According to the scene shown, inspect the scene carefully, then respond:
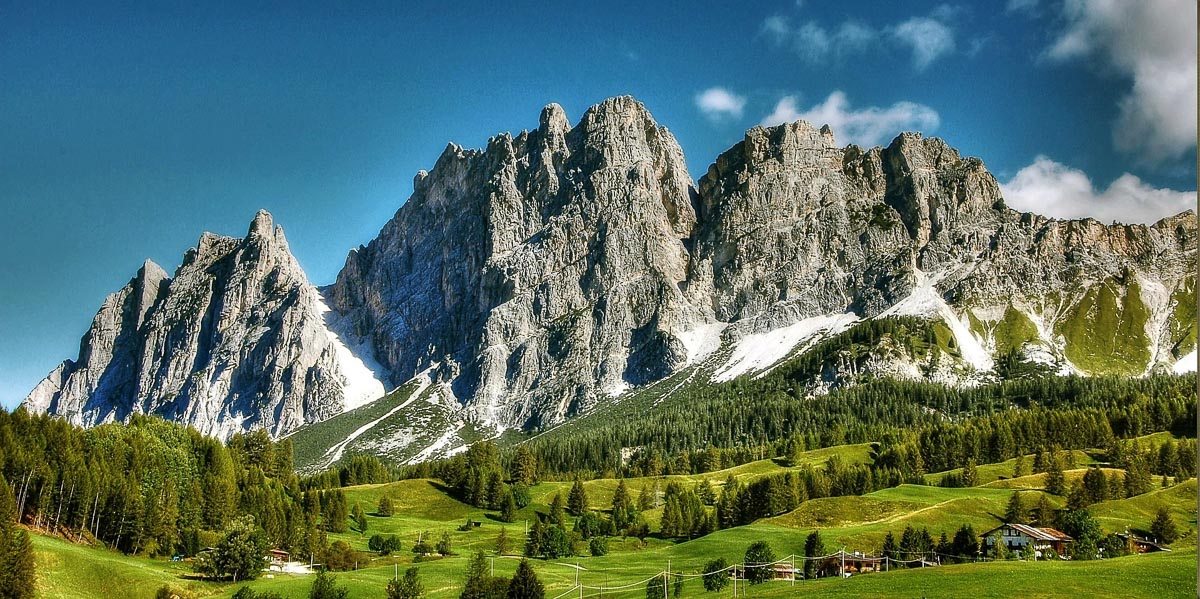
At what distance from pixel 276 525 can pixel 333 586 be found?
32.1 metres

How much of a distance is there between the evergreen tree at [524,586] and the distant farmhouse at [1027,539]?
143ft

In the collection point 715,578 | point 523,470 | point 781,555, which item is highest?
point 523,470

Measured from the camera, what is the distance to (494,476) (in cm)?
17600

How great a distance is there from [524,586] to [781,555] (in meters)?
31.8

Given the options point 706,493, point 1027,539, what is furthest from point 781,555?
point 706,493

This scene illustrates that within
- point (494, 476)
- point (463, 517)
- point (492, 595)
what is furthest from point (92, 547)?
point (494, 476)

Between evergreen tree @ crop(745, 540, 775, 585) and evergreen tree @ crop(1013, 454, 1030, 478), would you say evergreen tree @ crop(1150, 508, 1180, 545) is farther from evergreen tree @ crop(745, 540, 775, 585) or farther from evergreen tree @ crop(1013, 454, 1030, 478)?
evergreen tree @ crop(1013, 454, 1030, 478)

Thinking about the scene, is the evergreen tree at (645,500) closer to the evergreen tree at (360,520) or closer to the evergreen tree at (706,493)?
the evergreen tree at (706,493)

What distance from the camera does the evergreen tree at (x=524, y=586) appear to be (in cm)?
8062

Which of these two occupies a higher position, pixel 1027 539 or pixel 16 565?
pixel 1027 539

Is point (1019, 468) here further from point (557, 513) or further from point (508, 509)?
point (508, 509)

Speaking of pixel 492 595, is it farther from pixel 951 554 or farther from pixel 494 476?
pixel 494 476

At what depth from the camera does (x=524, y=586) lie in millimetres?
81188

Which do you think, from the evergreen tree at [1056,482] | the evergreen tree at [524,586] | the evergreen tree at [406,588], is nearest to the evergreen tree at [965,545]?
the evergreen tree at [524,586]
